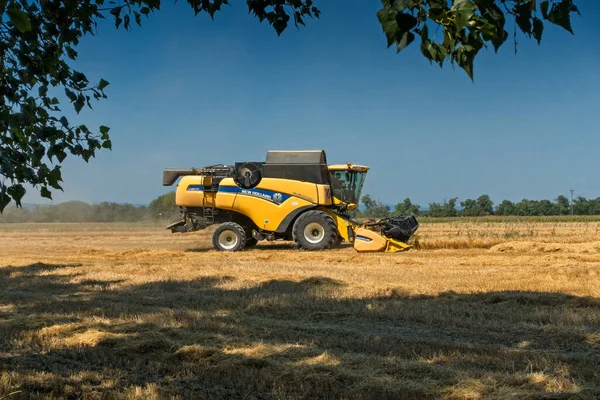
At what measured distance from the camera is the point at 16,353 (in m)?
5.40

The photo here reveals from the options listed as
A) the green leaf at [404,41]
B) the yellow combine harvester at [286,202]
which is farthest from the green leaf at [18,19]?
the yellow combine harvester at [286,202]

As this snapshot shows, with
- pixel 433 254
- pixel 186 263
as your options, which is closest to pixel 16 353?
pixel 186 263

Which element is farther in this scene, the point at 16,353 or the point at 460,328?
the point at 460,328

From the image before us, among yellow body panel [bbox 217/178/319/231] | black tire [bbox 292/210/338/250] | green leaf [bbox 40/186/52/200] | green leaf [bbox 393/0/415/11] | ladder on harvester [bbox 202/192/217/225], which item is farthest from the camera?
ladder on harvester [bbox 202/192/217/225]

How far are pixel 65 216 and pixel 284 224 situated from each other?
41.3 m

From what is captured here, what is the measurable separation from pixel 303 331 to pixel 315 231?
9.53 meters

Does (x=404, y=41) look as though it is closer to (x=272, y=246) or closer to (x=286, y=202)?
(x=286, y=202)

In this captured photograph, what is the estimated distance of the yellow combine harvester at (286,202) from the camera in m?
15.6

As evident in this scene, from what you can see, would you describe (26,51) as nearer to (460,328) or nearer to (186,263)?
(460,328)

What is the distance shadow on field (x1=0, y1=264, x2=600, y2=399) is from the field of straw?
2 centimetres

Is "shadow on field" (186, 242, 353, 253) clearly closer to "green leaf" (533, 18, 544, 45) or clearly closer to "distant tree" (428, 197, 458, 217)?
"green leaf" (533, 18, 544, 45)

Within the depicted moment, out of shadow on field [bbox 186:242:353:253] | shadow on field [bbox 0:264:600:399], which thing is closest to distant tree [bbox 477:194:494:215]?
shadow on field [bbox 186:242:353:253]

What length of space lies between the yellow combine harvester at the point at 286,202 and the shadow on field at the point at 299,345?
672 cm

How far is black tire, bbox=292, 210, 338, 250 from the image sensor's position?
15.5 m
